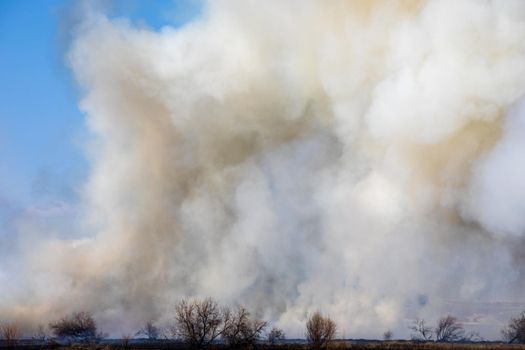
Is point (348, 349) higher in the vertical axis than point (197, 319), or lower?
lower

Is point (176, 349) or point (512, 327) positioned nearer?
point (176, 349)

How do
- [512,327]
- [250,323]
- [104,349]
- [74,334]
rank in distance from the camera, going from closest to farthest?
[104,349] → [250,323] → [74,334] → [512,327]

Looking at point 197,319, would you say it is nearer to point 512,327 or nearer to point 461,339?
point 512,327

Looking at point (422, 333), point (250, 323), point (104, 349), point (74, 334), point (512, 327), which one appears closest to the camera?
point (104, 349)

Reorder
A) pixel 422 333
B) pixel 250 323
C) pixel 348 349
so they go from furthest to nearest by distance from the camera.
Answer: pixel 422 333 → pixel 250 323 → pixel 348 349

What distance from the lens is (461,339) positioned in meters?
171

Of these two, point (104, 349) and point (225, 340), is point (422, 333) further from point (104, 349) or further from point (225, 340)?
point (104, 349)

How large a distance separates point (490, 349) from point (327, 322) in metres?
29.1

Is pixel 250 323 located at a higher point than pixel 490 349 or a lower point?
higher

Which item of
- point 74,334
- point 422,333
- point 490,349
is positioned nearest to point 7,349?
point 74,334

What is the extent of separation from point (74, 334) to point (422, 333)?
95315 mm

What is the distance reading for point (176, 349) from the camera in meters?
97.9

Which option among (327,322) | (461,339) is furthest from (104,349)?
(461,339)

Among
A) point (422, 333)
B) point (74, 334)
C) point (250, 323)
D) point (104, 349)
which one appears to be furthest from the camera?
point (422, 333)
